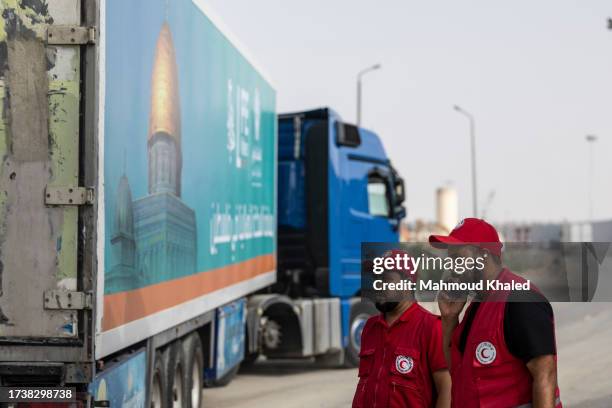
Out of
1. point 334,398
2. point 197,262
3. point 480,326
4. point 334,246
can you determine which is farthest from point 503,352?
point 334,246

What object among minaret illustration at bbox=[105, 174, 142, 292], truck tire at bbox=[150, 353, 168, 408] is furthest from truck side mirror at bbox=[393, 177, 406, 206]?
minaret illustration at bbox=[105, 174, 142, 292]

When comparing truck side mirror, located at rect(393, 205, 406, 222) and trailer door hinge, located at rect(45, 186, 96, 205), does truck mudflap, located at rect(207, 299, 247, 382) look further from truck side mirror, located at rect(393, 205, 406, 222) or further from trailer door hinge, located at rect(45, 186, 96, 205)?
trailer door hinge, located at rect(45, 186, 96, 205)

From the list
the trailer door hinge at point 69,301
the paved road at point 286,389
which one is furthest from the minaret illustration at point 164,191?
the paved road at point 286,389

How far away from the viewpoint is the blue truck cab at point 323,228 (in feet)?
50.9

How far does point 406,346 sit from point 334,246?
10508 mm

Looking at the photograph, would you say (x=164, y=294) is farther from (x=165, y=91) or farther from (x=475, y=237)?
(x=475, y=237)

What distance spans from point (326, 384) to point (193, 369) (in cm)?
420

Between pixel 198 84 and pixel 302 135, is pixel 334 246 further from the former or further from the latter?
pixel 198 84

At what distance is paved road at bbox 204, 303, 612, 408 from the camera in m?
12.6

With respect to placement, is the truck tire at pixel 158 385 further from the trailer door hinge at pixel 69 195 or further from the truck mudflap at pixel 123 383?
the trailer door hinge at pixel 69 195

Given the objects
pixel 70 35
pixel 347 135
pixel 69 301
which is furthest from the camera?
pixel 347 135

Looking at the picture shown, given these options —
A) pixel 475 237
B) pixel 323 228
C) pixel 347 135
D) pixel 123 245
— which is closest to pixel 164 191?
pixel 123 245

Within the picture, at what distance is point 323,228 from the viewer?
51.4 feet

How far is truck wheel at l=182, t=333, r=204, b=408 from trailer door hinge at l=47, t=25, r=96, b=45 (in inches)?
166
